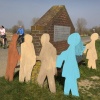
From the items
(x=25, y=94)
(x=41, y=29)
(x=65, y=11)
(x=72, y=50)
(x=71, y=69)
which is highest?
(x=65, y=11)

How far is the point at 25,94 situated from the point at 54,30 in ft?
9.42

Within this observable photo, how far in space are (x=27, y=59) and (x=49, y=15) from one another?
6.72 feet

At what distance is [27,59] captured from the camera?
686 centimetres

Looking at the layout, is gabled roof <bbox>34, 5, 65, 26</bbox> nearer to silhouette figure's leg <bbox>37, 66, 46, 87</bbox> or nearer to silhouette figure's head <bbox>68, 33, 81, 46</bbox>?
silhouette figure's head <bbox>68, 33, 81, 46</bbox>

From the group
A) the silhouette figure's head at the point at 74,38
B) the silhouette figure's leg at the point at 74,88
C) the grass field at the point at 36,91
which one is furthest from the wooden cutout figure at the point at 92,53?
the silhouette figure's leg at the point at 74,88

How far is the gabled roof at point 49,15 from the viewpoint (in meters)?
7.63

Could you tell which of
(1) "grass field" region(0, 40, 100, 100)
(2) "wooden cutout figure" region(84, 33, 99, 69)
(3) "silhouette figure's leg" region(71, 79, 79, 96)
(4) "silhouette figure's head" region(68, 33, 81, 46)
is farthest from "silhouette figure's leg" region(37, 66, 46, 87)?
(2) "wooden cutout figure" region(84, 33, 99, 69)

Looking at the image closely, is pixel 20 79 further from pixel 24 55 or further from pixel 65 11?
pixel 65 11

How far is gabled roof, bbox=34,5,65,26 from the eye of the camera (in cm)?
763

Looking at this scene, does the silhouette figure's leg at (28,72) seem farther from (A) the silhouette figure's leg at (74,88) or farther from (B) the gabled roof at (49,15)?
(B) the gabled roof at (49,15)

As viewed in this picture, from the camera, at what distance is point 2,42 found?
1875cm

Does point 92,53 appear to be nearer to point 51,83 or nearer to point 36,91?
point 51,83

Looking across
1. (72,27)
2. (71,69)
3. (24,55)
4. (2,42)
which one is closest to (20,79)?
(24,55)

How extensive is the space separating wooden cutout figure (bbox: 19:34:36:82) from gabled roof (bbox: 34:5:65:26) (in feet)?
2.79
